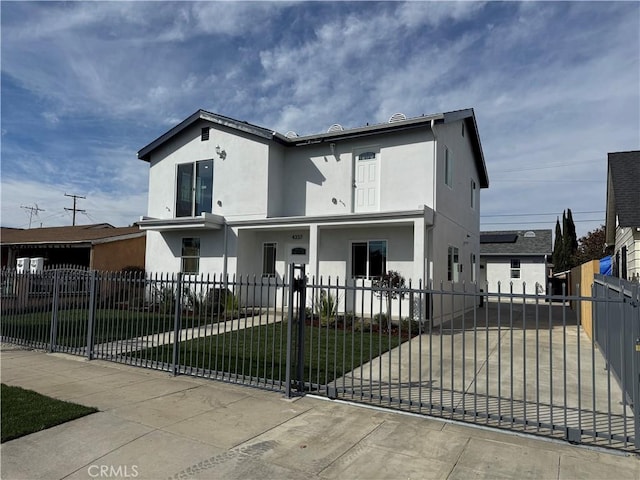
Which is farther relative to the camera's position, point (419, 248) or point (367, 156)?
point (367, 156)

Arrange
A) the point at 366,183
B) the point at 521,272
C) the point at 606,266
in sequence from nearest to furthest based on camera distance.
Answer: the point at 366,183, the point at 606,266, the point at 521,272

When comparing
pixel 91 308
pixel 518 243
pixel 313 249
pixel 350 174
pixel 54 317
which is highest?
pixel 350 174

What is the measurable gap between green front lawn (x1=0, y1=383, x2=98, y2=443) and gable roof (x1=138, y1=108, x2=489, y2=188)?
1159 centimetres

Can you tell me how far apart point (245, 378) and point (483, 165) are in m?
17.9

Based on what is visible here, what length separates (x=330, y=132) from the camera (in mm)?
15078

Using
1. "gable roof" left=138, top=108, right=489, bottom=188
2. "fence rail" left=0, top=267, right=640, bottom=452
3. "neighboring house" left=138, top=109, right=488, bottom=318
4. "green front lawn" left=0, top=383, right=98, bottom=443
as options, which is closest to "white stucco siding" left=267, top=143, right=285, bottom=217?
"neighboring house" left=138, top=109, right=488, bottom=318

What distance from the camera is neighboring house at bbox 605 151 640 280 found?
10.2 metres

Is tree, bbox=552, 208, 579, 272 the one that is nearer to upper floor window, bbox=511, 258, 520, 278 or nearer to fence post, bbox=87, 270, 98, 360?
upper floor window, bbox=511, 258, 520, 278

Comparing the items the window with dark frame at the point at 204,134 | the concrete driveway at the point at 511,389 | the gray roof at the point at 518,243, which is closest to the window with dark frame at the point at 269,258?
the window with dark frame at the point at 204,134

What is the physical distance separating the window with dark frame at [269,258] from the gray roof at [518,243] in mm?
18579

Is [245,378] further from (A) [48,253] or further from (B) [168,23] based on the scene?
(A) [48,253]

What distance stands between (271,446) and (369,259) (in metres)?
10.6

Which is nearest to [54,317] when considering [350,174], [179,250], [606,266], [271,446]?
[271,446]

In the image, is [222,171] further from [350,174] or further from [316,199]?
[350,174]
